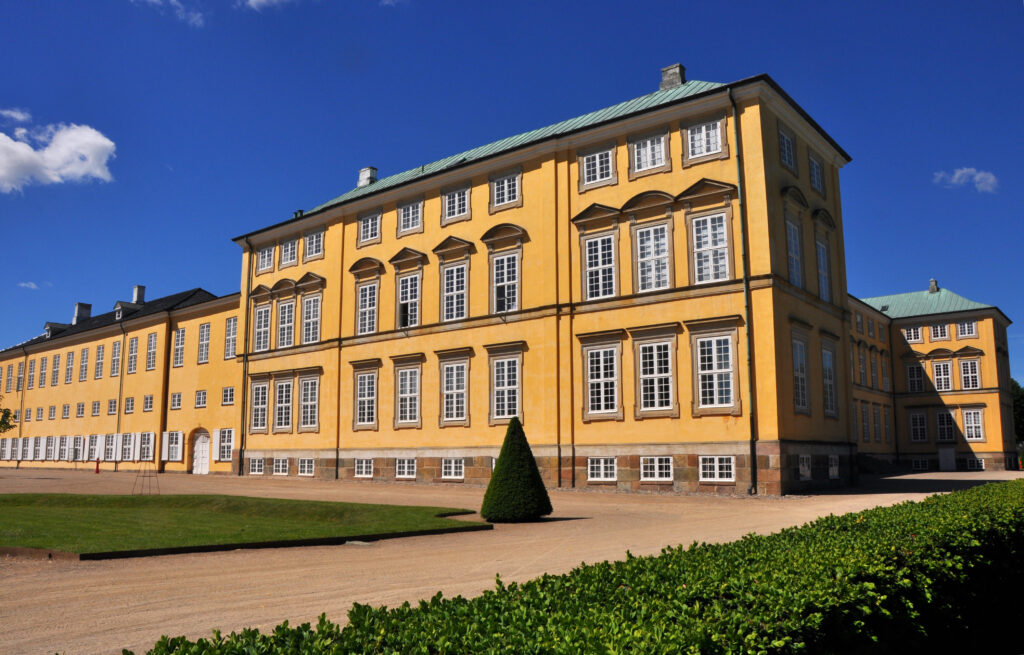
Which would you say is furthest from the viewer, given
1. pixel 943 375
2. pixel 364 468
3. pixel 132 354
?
pixel 943 375

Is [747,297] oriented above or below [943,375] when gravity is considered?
below

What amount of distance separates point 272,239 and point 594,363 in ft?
81.6

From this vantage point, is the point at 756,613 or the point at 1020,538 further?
the point at 1020,538

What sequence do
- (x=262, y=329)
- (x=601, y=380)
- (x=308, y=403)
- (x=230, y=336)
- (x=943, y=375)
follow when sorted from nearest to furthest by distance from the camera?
(x=601, y=380) → (x=308, y=403) → (x=262, y=329) → (x=230, y=336) → (x=943, y=375)

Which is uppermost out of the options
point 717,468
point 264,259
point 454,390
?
point 264,259

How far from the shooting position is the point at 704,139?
3192 centimetres

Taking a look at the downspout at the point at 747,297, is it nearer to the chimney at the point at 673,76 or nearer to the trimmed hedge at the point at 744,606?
the chimney at the point at 673,76

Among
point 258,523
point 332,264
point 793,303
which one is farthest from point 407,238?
point 258,523

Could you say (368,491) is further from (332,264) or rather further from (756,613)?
(756,613)

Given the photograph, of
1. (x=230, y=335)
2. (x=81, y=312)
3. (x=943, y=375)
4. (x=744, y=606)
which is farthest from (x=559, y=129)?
(x=81, y=312)

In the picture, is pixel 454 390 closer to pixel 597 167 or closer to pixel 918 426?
pixel 597 167

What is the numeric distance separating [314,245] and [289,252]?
2.40m

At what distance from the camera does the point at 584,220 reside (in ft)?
113

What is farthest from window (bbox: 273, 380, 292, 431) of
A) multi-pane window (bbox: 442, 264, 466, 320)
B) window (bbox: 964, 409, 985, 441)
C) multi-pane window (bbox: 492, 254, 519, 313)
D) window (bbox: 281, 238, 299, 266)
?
window (bbox: 964, 409, 985, 441)
